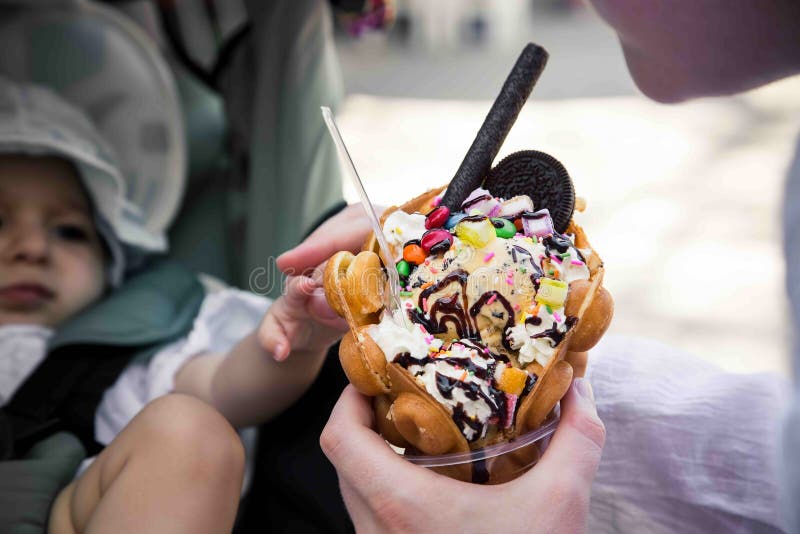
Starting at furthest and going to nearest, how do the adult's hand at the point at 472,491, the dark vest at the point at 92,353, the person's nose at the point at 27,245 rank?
the person's nose at the point at 27,245, the dark vest at the point at 92,353, the adult's hand at the point at 472,491

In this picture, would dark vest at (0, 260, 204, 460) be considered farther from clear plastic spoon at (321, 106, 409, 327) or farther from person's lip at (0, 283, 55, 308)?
clear plastic spoon at (321, 106, 409, 327)

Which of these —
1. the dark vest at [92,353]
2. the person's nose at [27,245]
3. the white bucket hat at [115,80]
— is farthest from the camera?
the white bucket hat at [115,80]

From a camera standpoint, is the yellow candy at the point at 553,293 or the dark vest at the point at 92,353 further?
the dark vest at the point at 92,353

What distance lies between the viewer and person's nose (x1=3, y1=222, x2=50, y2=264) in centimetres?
100

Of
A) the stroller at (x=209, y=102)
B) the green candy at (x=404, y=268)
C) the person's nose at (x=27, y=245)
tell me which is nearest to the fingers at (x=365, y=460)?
the green candy at (x=404, y=268)

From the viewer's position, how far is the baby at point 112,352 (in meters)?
0.70

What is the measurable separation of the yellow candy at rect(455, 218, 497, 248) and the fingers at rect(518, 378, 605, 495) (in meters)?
0.13

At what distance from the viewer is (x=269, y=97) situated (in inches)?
44.6

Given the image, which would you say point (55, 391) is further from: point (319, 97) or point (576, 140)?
point (576, 140)

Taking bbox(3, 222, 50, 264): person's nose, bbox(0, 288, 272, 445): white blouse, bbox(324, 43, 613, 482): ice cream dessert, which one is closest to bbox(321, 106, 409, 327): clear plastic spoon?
bbox(324, 43, 613, 482): ice cream dessert

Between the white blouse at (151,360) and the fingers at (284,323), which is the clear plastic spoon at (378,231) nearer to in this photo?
the fingers at (284,323)

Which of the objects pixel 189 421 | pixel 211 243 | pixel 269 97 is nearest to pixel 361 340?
pixel 189 421

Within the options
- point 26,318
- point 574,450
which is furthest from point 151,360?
point 574,450

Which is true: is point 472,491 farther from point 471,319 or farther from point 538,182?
point 538,182
